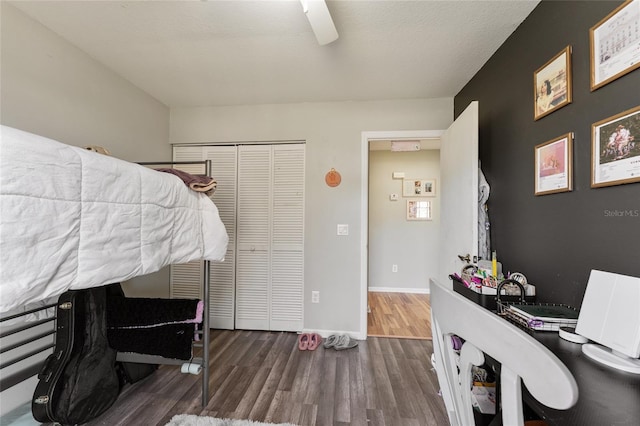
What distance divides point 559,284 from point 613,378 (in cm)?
59

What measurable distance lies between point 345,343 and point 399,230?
221cm

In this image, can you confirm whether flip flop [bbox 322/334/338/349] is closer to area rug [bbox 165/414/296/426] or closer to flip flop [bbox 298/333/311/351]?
flip flop [bbox 298/333/311/351]

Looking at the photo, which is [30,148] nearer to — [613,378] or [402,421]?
[613,378]

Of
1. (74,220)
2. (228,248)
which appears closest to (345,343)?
(228,248)

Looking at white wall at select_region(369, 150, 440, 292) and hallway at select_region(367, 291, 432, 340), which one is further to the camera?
white wall at select_region(369, 150, 440, 292)

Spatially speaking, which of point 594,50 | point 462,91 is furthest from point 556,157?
point 462,91

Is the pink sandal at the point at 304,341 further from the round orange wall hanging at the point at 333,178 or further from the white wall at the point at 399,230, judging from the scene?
the white wall at the point at 399,230

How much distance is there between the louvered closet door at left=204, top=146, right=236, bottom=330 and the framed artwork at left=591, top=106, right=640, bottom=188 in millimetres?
2610

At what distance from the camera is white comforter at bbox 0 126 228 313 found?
2.22 ft

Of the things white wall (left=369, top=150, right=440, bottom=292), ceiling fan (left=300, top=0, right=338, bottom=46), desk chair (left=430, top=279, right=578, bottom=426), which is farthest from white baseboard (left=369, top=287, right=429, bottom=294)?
ceiling fan (left=300, top=0, right=338, bottom=46)

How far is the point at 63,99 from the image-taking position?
166cm

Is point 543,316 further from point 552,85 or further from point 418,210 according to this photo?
point 418,210

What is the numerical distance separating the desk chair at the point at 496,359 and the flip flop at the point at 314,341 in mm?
1708

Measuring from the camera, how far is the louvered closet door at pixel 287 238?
2.50 meters
